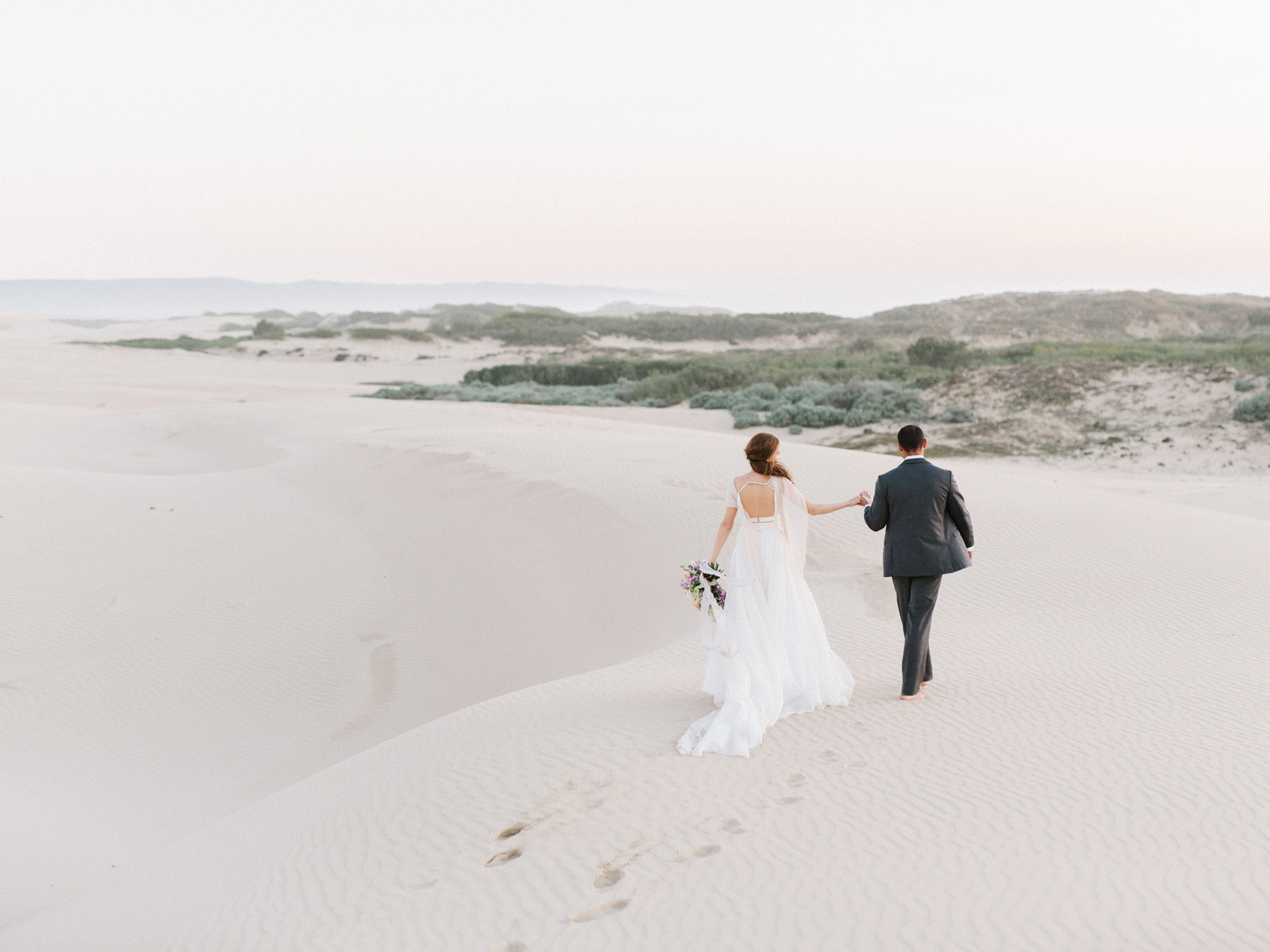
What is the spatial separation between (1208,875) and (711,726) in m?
2.21

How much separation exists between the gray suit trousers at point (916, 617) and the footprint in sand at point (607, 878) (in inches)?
90.9

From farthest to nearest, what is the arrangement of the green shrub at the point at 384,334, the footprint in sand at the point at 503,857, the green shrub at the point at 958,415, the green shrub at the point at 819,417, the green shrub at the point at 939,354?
the green shrub at the point at 384,334 < the green shrub at the point at 939,354 < the green shrub at the point at 819,417 < the green shrub at the point at 958,415 < the footprint in sand at the point at 503,857

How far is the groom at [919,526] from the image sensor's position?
5098 millimetres

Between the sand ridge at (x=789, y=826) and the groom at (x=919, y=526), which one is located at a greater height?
the groom at (x=919, y=526)

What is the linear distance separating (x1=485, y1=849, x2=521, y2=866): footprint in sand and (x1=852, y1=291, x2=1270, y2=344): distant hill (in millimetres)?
53373

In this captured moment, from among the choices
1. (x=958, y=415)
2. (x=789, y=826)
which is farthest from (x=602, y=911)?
(x=958, y=415)

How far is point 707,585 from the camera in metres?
4.97

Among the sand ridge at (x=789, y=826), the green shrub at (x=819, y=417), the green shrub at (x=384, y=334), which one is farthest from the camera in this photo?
the green shrub at (x=384, y=334)

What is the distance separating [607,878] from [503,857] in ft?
1.67

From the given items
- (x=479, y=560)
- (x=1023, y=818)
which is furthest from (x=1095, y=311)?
(x=1023, y=818)

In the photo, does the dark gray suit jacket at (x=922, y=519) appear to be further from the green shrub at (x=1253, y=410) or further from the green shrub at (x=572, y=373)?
the green shrub at (x=572, y=373)

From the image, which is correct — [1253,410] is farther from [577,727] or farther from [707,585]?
[577,727]

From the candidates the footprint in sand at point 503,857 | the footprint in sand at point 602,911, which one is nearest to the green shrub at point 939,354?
the footprint in sand at point 503,857

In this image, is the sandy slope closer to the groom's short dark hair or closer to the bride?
the bride
